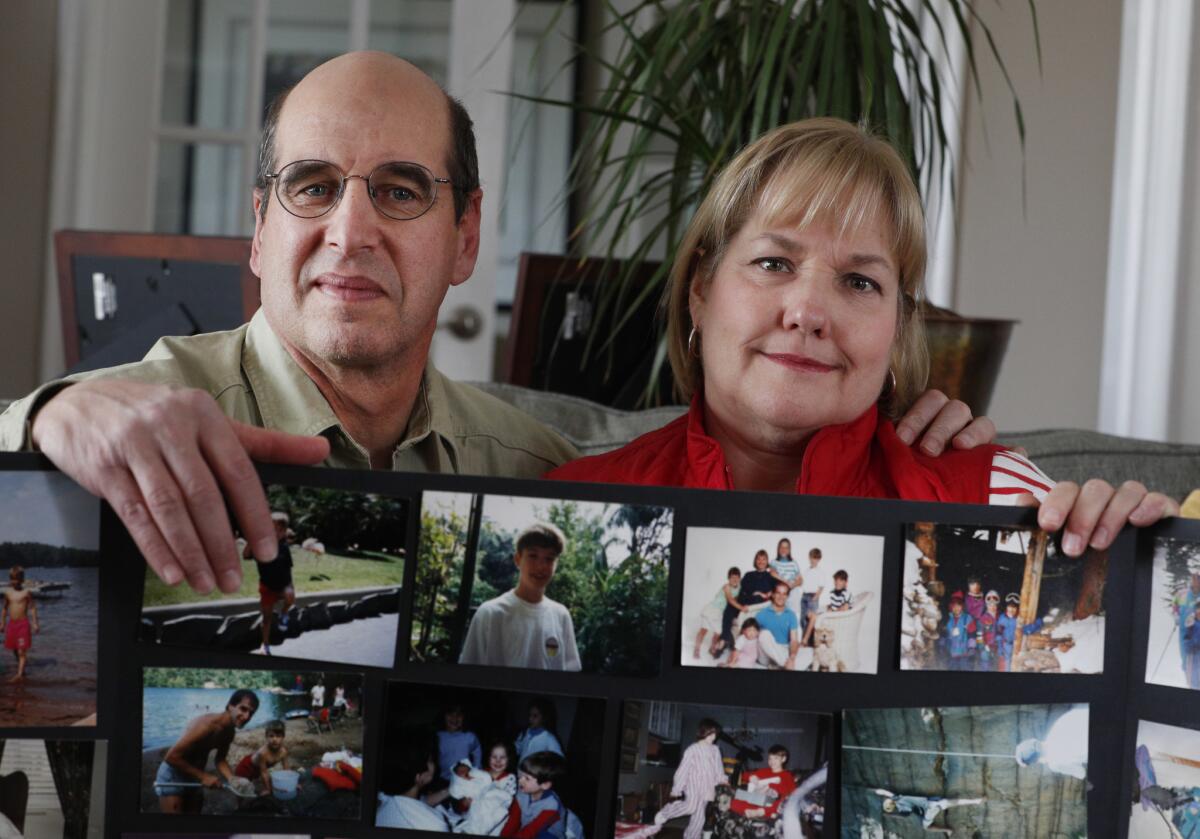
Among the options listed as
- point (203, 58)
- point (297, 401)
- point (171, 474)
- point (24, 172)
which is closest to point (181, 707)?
point (171, 474)

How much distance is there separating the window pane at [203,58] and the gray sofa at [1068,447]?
1.86m

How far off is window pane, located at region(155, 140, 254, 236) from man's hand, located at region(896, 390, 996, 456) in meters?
2.23

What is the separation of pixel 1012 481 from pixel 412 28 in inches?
107

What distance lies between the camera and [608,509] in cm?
81

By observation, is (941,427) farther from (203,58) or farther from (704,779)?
(203,58)

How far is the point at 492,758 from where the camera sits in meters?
0.81

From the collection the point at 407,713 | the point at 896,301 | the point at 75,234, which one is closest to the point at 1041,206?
the point at 896,301

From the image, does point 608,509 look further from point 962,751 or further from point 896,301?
point 896,301

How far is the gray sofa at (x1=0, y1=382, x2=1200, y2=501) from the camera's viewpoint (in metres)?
1.65

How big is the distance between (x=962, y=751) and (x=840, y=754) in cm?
8

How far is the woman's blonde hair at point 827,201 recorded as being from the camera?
1201mm

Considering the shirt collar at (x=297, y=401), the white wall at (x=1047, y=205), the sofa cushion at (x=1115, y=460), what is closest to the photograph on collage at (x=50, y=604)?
the shirt collar at (x=297, y=401)

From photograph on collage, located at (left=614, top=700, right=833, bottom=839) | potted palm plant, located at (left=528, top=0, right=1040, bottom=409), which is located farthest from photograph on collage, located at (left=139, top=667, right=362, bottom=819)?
potted palm plant, located at (left=528, top=0, right=1040, bottom=409)

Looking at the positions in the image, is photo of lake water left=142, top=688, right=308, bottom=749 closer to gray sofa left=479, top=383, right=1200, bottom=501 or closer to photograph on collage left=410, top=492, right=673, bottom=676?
photograph on collage left=410, top=492, right=673, bottom=676
